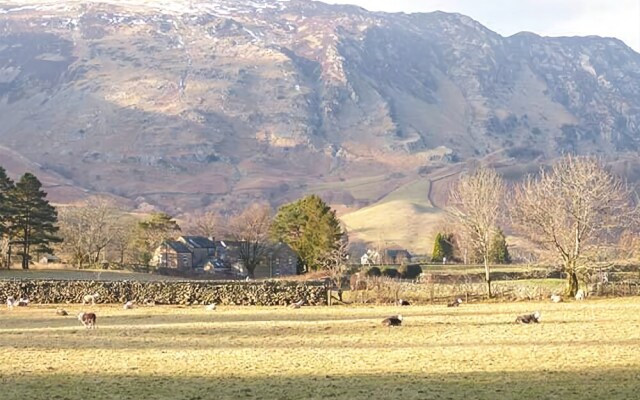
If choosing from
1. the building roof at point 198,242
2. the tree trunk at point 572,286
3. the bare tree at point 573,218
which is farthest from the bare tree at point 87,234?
the tree trunk at point 572,286

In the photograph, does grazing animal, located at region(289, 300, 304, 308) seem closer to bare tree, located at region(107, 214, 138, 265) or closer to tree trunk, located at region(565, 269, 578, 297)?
tree trunk, located at region(565, 269, 578, 297)

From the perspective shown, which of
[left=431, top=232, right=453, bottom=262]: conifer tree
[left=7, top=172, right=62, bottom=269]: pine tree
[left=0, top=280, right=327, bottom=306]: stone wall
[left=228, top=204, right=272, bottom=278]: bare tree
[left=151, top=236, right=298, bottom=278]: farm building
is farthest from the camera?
[left=431, top=232, right=453, bottom=262]: conifer tree

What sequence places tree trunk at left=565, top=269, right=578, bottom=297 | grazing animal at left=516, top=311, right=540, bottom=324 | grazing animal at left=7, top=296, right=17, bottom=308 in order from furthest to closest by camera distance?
grazing animal at left=7, top=296, right=17, bottom=308 < tree trunk at left=565, top=269, right=578, bottom=297 < grazing animal at left=516, top=311, right=540, bottom=324

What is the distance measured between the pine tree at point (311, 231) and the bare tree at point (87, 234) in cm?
2611

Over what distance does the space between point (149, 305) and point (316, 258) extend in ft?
131

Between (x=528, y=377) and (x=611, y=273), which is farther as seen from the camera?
(x=611, y=273)

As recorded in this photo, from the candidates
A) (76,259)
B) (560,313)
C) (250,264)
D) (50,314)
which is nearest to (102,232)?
(76,259)

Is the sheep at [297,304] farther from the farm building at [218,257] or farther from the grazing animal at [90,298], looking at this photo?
the farm building at [218,257]

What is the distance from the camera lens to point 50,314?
5516cm

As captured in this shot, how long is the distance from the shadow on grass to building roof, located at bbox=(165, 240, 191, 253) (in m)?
111

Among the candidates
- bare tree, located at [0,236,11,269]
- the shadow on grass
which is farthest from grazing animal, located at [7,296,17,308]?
the shadow on grass

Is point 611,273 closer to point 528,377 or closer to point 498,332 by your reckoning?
point 498,332

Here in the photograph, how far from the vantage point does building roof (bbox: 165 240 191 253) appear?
445ft

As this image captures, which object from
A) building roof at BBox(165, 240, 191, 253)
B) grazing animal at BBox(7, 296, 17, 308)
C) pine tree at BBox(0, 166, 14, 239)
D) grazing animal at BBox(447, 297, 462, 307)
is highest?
pine tree at BBox(0, 166, 14, 239)
